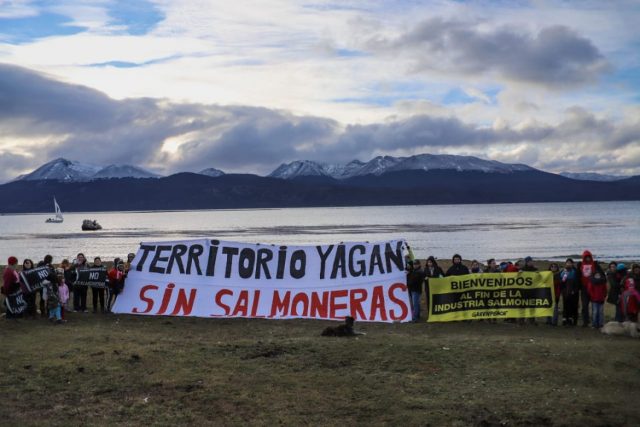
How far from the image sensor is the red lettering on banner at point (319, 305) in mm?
21281

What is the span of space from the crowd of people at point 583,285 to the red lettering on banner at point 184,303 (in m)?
6.86

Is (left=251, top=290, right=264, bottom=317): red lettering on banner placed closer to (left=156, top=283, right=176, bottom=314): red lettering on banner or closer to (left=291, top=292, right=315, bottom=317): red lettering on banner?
(left=291, top=292, right=315, bottom=317): red lettering on banner

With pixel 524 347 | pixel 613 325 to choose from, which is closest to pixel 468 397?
pixel 524 347

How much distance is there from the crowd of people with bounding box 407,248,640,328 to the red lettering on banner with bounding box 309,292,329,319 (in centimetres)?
263

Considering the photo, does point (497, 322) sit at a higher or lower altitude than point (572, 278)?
lower

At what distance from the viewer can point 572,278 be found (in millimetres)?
20188

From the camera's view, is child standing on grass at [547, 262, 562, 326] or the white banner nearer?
child standing on grass at [547, 262, 562, 326]

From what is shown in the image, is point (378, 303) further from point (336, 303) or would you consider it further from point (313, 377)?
point (313, 377)

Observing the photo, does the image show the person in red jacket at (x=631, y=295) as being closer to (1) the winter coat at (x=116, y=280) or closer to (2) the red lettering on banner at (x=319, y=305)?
(2) the red lettering on banner at (x=319, y=305)

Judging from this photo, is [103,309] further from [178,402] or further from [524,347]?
[524,347]

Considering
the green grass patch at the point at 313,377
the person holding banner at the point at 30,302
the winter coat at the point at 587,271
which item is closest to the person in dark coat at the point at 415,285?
the green grass patch at the point at 313,377

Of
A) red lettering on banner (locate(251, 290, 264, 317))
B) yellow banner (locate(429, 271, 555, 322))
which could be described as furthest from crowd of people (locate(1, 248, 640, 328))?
red lettering on banner (locate(251, 290, 264, 317))

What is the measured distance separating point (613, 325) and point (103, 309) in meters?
15.6

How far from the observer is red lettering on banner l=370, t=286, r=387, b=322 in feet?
68.6
